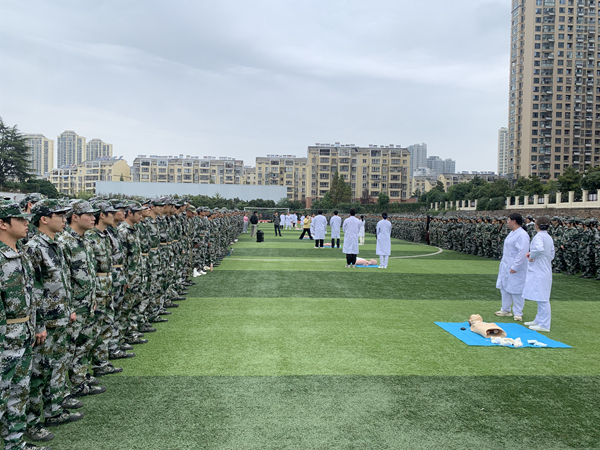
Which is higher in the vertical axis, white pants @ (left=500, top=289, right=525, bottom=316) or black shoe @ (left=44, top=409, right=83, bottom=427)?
white pants @ (left=500, top=289, right=525, bottom=316)

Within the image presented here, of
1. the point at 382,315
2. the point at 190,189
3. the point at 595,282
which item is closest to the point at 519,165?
the point at 190,189

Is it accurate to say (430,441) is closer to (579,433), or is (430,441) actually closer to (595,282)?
(579,433)

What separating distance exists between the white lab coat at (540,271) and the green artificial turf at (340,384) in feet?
2.26

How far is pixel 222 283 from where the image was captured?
36.7 feet

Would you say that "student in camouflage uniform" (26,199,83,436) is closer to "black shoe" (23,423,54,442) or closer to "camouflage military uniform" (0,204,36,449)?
"black shoe" (23,423,54,442)

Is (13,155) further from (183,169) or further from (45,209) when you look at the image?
(183,169)

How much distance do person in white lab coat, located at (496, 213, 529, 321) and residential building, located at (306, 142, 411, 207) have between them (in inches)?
3749

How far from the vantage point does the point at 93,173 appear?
118 metres

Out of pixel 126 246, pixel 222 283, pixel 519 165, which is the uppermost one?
pixel 519 165

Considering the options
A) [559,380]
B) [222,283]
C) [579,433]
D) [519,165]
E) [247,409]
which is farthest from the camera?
→ [519,165]

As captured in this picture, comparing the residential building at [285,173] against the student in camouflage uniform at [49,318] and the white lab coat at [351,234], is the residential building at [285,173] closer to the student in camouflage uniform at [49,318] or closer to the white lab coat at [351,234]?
the white lab coat at [351,234]

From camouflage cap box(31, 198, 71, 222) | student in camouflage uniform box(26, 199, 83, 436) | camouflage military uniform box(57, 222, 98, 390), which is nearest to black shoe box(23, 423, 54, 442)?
student in camouflage uniform box(26, 199, 83, 436)

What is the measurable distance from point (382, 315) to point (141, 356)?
13.8 ft

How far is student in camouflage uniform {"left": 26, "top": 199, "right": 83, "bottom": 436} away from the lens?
3643mm
